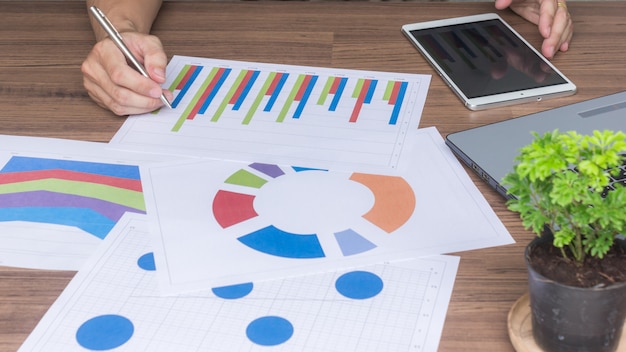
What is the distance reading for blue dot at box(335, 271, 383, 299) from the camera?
0.80m

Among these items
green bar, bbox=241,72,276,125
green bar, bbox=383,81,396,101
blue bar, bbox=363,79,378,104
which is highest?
green bar, bbox=383,81,396,101

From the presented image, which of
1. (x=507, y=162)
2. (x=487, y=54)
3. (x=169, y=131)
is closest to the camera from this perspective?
(x=507, y=162)

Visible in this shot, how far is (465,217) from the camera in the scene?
0.91 meters

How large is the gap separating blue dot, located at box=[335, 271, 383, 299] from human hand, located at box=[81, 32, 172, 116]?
0.48 metres

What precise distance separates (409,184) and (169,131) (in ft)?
1.20

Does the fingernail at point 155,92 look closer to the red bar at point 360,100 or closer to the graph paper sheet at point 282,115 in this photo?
the graph paper sheet at point 282,115

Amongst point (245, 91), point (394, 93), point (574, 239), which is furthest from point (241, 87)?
point (574, 239)

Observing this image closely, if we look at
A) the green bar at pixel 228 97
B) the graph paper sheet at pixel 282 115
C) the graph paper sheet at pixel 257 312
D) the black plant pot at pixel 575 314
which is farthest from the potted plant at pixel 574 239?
the green bar at pixel 228 97

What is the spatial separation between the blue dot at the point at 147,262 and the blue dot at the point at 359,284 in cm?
20

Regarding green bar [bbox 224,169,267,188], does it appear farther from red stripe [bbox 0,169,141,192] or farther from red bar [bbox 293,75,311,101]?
red bar [bbox 293,75,311,101]

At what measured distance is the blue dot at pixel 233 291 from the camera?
802 mm

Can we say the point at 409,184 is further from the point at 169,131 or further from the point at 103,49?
the point at 103,49

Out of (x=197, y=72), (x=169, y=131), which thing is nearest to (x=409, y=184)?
(x=169, y=131)

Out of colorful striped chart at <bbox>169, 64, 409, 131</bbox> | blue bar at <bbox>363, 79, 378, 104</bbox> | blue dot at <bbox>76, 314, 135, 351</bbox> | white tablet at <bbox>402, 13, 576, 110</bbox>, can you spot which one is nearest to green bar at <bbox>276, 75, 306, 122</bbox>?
colorful striped chart at <bbox>169, 64, 409, 131</bbox>
